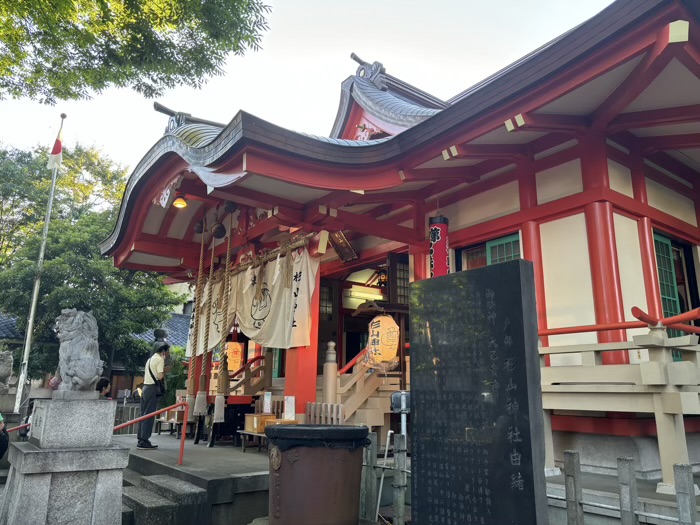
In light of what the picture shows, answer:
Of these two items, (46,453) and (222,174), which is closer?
(46,453)

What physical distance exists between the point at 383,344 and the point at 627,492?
16.6 ft

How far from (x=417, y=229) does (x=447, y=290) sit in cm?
534

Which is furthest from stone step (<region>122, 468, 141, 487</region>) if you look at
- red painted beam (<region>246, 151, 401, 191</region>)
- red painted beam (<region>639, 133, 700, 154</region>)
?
red painted beam (<region>639, 133, 700, 154</region>)

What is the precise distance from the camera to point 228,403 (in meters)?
9.72

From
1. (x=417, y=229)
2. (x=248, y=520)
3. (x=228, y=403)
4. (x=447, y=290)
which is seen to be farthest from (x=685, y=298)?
(x=228, y=403)

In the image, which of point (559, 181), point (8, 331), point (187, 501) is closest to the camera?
point (187, 501)

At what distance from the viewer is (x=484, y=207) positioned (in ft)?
27.3

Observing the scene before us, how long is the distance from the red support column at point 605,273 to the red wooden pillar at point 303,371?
14.5 feet

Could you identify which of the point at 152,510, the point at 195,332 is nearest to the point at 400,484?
the point at 152,510

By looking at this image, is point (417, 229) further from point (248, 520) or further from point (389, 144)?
point (248, 520)

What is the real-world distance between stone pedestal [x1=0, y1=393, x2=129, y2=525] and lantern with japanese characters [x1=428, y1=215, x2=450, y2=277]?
17.1ft

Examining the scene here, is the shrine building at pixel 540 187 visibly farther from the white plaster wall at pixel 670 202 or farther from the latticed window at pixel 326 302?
the latticed window at pixel 326 302

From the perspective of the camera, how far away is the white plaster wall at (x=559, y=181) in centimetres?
706

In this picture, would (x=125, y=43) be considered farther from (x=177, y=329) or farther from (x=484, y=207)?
(x=177, y=329)
